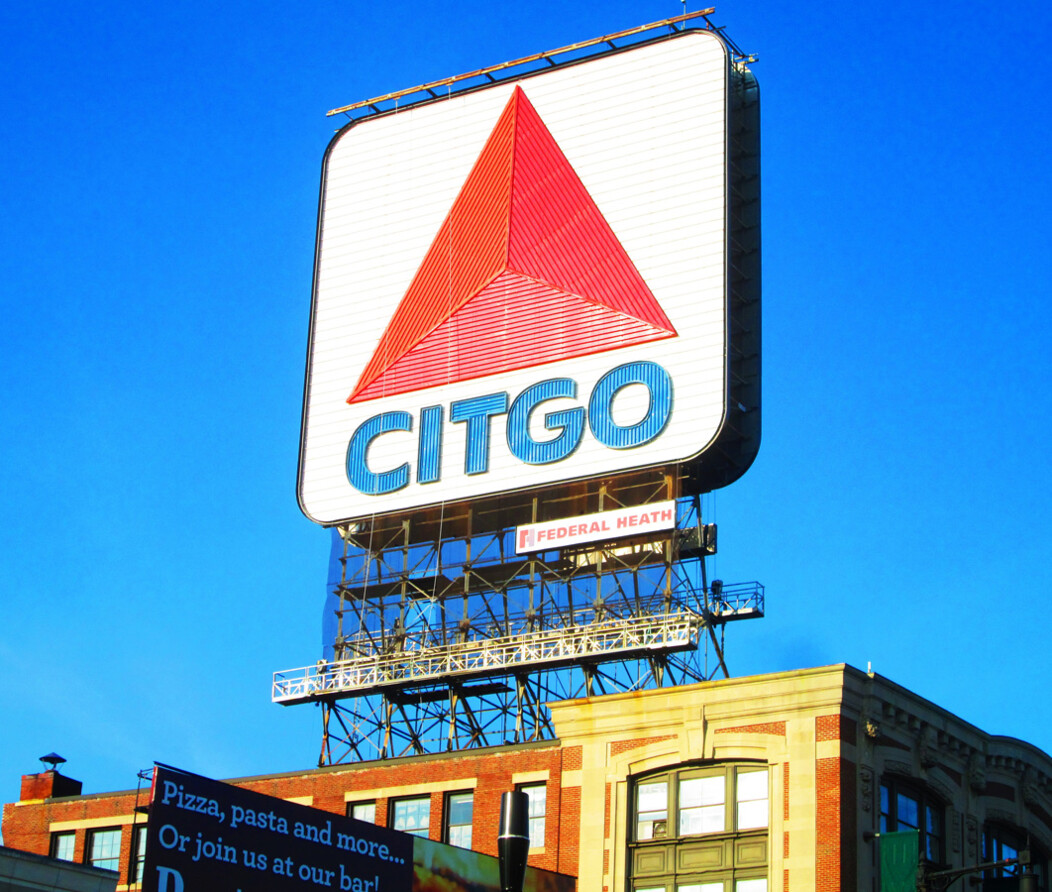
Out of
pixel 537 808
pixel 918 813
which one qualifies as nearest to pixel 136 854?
pixel 537 808

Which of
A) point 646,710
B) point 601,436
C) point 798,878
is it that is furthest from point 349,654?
point 798,878

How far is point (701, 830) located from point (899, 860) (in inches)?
189

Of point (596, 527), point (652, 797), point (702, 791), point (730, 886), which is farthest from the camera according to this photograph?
point (596, 527)

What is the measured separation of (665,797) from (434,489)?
72.4ft

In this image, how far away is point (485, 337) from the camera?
217ft

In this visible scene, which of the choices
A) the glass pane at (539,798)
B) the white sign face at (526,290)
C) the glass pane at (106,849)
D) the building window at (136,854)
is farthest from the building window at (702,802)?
the glass pane at (106,849)

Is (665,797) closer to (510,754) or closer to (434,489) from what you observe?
(510,754)

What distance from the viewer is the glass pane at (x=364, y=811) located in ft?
166

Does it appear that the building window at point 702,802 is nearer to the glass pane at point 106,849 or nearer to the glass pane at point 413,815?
the glass pane at point 413,815

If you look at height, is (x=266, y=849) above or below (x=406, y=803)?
below

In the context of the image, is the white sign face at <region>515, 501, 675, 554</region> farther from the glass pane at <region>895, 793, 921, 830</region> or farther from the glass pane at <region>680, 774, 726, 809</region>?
the glass pane at <region>895, 793, 921, 830</region>

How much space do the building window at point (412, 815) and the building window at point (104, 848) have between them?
993cm

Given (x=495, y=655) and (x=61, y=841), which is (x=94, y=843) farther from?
(x=495, y=655)

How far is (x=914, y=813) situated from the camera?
44.3 m
